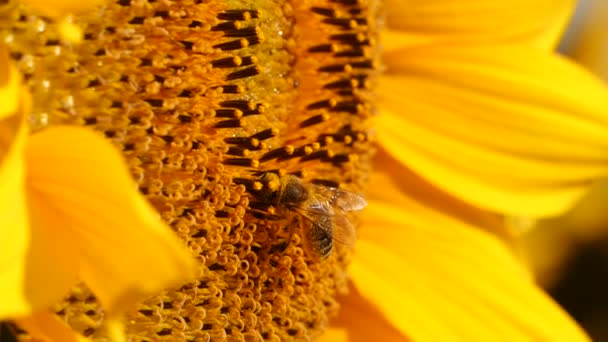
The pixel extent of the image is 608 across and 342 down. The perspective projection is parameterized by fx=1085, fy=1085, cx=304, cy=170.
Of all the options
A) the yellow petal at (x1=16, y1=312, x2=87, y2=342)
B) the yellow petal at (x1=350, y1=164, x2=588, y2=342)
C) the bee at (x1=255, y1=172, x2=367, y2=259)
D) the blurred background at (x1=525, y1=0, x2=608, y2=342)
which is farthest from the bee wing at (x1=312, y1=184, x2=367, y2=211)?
the blurred background at (x1=525, y1=0, x2=608, y2=342)

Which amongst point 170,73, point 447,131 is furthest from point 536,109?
point 170,73

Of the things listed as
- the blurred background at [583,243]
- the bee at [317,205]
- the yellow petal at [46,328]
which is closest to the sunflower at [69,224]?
the yellow petal at [46,328]

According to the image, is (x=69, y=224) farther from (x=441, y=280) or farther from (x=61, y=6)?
(x=441, y=280)

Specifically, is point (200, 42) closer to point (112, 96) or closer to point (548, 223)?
point (112, 96)

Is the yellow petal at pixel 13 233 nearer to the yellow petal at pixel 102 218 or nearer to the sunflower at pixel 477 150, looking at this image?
the yellow petal at pixel 102 218

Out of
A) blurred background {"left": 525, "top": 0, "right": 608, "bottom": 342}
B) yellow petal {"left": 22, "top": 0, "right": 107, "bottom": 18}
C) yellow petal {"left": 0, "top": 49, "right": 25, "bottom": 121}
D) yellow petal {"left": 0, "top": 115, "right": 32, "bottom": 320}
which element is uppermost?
yellow petal {"left": 22, "top": 0, "right": 107, "bottom": 18}

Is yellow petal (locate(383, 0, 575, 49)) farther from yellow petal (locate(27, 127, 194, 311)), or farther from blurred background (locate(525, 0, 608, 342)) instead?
blurred background (locate(525, 0, 608, 342))
